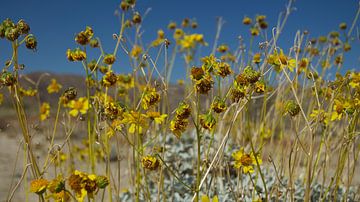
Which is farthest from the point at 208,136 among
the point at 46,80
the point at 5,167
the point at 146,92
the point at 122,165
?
the point at 46,80

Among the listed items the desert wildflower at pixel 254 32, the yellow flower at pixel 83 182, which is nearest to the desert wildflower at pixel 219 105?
the yellow flower at pixel 83 182

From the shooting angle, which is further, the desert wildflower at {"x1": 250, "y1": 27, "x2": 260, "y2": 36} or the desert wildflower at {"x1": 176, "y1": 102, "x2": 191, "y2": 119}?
the desert wildflower at {"x1": 250, "y1": 27, "x2": 260, "y2": 36}

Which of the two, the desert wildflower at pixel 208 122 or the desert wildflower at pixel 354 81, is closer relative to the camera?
the desert wildflower at pixel 208 122

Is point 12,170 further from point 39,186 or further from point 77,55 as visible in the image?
point 39,186

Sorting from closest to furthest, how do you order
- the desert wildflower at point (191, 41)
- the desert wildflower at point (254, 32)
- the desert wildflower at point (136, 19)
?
the desert wildflower at point (136, 19) → the desert wildflower at point (254, 32) → the desert wildflower at point (191, 41)

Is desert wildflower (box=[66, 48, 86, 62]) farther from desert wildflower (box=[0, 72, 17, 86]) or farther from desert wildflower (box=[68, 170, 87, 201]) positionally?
desert wildflower (box=[68, 170, 87, 201])

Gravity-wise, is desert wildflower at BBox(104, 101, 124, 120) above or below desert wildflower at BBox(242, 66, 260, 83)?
below

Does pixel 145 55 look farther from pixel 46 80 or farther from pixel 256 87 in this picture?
pixel 46 80

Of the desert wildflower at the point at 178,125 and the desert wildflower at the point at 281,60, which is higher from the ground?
the desert wildflower at the point at 281,60

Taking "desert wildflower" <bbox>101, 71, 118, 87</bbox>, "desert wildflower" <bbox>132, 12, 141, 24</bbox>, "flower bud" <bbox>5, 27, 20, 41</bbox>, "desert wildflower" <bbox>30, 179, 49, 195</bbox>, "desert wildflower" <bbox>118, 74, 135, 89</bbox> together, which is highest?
"desert wildflower" <bbox>132, 12, 141, 24</bbox>

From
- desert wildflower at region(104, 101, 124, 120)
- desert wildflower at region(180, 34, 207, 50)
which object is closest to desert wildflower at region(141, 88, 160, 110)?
desert wildflower at region(104, 101, 124, 120)

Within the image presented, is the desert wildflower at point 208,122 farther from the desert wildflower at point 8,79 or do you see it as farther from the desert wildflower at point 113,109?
the desert wildflower at point 8,79

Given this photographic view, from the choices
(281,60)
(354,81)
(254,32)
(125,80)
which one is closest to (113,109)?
(281,60)

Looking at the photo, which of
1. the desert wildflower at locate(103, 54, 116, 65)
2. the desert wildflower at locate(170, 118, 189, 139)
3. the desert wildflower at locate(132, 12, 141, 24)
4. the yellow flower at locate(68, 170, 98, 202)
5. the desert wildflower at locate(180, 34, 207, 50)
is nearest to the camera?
the yellow flower at locate(68, 170, 98, 202)
